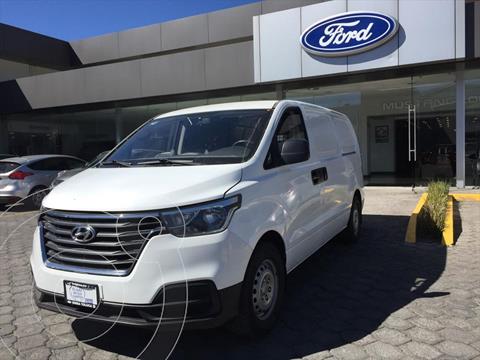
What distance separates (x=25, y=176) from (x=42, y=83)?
29.6 ft

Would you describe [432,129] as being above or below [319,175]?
above

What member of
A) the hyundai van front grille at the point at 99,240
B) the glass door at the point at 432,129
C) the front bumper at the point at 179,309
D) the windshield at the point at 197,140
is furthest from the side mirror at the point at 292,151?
the glass door at the point at 432,129

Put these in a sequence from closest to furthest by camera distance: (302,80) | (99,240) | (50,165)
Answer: (99,240) < (50,165) < (302,80)

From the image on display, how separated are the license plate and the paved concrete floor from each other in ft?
1.97

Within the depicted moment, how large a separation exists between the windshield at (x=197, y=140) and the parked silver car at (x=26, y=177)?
7.50 metres

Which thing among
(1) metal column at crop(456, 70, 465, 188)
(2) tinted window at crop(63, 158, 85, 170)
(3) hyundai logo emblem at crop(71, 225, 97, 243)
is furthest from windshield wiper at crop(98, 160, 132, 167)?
(1) metal column at crop(456, 70, 465, 188)

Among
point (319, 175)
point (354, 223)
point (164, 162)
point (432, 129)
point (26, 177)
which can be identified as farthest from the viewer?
point (432, 129)

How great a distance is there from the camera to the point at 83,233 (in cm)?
321

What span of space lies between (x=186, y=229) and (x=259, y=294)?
37.6 inches

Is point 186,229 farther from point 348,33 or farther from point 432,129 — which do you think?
point 432,129

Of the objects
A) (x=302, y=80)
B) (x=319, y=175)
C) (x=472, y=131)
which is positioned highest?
(x=302, y=80)

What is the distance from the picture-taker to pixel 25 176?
38.5 feet

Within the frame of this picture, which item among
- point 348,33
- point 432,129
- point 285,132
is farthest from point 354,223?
point 432,129

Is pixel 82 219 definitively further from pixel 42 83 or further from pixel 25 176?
pixel 42 83
